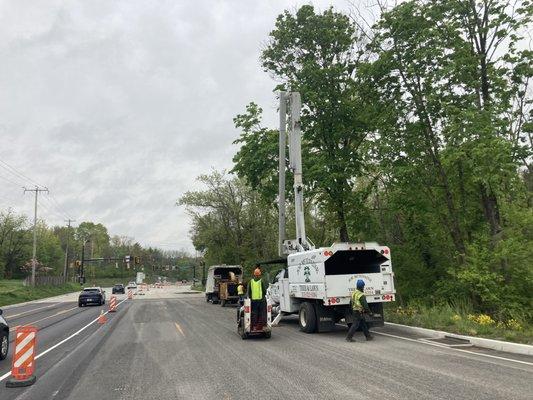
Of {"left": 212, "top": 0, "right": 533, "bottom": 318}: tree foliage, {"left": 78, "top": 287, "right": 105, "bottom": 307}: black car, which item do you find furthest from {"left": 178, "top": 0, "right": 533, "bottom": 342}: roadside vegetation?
{"left": 78, "top": 287, "right": 105, "bottom": 307}: black car

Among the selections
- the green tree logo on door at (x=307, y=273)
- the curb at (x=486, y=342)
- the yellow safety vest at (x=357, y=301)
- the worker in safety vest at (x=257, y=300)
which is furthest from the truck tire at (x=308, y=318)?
the curb at (x=486, y=342)

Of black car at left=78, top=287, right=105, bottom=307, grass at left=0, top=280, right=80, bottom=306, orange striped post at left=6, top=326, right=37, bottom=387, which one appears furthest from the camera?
grass at left=0, top=280, right=80, bottom=306

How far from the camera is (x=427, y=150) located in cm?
1917

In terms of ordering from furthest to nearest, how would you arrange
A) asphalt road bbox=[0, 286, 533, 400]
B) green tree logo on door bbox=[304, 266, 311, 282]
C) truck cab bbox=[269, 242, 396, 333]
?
green tree logo on door bbox=[304, 266, 311, 282] < truck cab bbox=[269, 242, 396, 333] < asphalt road bbox=[0, 286, 533, 400]

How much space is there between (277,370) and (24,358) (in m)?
4.79

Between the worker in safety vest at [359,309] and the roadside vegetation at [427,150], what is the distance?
2787 mm

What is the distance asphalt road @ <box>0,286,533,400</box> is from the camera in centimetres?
735

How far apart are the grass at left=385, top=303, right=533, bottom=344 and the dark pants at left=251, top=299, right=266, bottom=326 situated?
17.0 feet

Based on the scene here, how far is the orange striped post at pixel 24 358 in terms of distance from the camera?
8.52 m

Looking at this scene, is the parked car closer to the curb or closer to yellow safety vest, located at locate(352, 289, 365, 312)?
yellow safety vest, located at locate(352, 289, 365, 312)

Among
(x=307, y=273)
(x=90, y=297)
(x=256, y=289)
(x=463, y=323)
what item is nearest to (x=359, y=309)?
(x=307, y=273)

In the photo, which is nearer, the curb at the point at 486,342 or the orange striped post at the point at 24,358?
the orange striped post at the point at 24,358

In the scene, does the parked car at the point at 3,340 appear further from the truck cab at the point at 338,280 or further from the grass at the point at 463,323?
the grass at the point at 463,323

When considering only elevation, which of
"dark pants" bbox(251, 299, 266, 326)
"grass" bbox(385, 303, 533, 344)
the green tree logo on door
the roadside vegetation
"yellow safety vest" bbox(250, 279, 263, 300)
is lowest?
"grass" bbox(385, 303, 533, 344)
